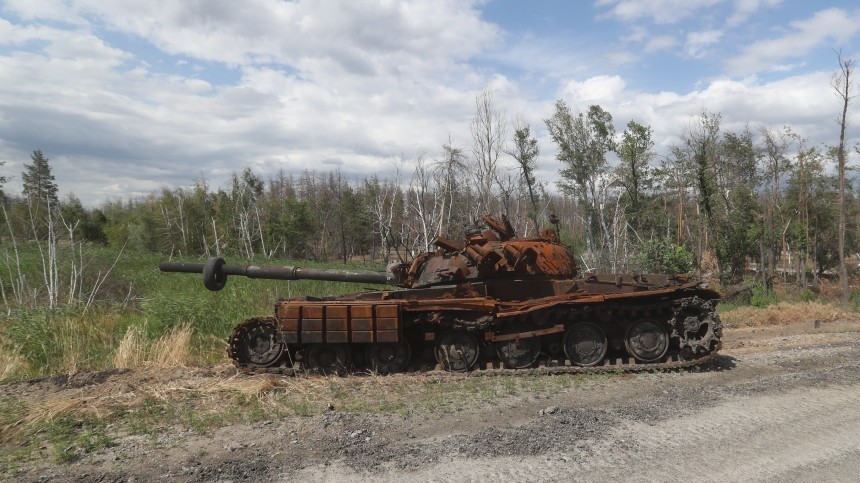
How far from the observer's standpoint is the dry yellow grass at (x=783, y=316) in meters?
14.3

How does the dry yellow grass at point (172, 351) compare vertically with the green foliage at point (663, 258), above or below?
below

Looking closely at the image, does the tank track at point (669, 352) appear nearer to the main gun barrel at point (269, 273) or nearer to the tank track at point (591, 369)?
the tank track at point (591, 369)

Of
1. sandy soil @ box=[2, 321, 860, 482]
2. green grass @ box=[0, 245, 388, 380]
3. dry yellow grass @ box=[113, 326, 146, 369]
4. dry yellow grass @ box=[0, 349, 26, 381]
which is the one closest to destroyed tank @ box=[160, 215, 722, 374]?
sandy soil @ box=[2, 321, 860, 482]

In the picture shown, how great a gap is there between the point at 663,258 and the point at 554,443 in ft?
53.4

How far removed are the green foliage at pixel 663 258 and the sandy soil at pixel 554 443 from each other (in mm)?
12480

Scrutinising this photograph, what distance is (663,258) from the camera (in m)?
20.1

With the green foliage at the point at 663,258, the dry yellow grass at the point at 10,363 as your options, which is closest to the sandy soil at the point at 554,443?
the dry yellow grass at the point at 10,363

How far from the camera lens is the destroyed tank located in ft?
28.1

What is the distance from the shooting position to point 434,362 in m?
9.28

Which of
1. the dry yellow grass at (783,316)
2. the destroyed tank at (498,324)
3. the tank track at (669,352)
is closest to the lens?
the tank track at (669,352)

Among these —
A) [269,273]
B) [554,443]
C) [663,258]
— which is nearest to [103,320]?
[269,273]

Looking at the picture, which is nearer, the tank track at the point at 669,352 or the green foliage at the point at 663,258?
the tank track at the point at 669,352

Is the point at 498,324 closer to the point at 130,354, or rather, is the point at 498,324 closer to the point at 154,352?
the point at 154,352

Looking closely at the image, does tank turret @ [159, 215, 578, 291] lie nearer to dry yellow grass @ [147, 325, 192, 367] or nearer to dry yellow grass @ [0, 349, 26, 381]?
dry yellow grass @ [147, 325, 192, 367]
